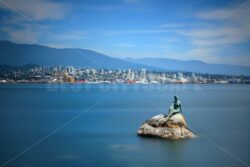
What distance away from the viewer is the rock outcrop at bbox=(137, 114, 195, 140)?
672 inches

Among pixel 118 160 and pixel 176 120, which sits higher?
pixel 176 120

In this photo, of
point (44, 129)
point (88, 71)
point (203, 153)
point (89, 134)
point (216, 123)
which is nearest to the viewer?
point (203, 153)

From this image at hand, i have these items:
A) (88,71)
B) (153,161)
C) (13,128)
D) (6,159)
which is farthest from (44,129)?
(88,71)

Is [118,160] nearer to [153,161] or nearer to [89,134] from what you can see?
[153,161]

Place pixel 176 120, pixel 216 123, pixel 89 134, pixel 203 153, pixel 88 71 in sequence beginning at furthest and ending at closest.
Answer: pixel 88 71 → pixel 216 123 → pixel 89 134 → pixel 176 120 → pixel 203 153

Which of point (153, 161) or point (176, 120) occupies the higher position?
point (176, 120)

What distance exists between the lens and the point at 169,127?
1741 cm

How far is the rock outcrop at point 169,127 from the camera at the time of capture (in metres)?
17.1

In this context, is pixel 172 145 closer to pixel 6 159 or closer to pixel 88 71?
pixel 6 159

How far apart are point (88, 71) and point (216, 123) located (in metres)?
104

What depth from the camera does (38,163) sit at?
14.4 m

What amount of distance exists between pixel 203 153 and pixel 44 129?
34.9ft

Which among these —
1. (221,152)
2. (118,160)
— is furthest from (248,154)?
(118,160)

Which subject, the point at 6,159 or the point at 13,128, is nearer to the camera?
the point at 6,159
